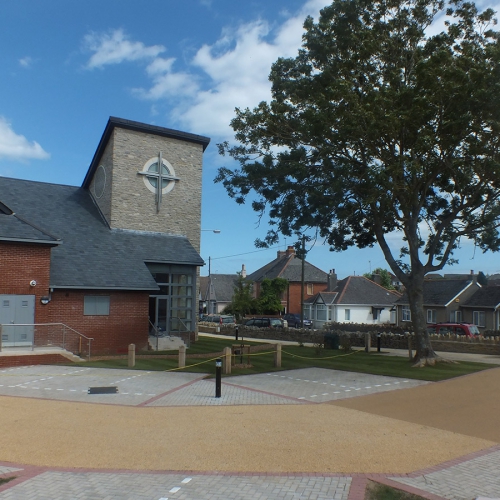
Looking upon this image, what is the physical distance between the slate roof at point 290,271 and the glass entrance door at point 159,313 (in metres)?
37.3

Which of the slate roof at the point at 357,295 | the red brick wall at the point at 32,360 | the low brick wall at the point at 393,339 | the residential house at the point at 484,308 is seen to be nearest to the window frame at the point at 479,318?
the residential house at the point at 484,308

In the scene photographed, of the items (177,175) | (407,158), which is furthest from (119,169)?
(407,158)

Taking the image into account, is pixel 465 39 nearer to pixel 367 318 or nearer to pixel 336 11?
pixel 336 11

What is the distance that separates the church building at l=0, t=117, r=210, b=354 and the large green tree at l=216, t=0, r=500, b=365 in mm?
6829

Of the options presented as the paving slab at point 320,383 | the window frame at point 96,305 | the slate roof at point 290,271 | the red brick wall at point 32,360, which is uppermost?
the slate roof at point 290,271

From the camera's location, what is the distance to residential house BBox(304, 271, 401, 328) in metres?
53.6

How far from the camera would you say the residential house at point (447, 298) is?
46844 millimetres

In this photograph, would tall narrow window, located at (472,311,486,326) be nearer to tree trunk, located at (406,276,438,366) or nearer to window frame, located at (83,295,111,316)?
tree trunk, located at (406,276,438,366)

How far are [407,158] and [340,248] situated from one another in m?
6.94

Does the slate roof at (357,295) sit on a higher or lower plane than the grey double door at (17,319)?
higher

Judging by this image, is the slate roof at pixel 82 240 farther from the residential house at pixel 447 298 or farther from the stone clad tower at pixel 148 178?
the residential house at pixel 447 298

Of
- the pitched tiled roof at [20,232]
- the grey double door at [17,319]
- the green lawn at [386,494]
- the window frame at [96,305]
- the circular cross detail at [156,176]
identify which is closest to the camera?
the green lawn at [386,494]

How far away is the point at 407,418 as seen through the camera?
10984 millimetres

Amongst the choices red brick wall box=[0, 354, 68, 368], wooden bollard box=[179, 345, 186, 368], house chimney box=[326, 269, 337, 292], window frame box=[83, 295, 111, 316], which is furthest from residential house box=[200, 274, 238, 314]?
wooden bollard box=[179, 345, 186, 368]
